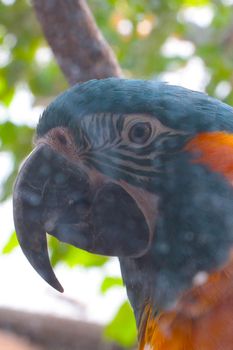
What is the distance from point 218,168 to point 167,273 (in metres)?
0.18

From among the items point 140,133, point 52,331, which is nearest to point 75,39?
point 140,133

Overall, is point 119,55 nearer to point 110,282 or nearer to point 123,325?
point 110,282

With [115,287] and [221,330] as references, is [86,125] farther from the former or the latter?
[115,287]

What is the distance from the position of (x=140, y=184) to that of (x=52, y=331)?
2.50 meters

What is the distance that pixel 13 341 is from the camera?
11.3 feet

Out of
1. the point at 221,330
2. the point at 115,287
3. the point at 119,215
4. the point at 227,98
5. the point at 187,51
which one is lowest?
the point at 221,330

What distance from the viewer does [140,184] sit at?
1068 millimetres

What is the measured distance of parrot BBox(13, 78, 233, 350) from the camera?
41.3 inches

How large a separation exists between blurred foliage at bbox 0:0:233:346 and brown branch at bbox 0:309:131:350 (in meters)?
1.44

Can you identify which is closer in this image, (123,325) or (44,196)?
(44,196)

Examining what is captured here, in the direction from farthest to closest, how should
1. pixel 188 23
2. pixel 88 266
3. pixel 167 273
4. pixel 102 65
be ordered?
1. pixel 188 23
2. pixel 88 266
3. pixel 102 65
4. pixel 167 273

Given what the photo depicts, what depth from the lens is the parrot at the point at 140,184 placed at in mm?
1050

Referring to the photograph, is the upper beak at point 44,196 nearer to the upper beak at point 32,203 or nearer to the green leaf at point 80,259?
the upper beak at point 32,203

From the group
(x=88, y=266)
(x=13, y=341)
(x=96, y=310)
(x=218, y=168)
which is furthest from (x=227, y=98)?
(x=13, y=341)
